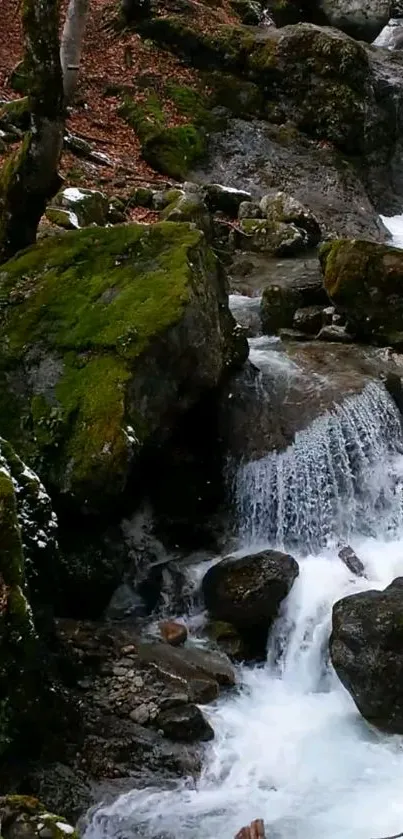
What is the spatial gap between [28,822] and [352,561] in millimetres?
4789

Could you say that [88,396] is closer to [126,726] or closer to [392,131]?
[126,726]

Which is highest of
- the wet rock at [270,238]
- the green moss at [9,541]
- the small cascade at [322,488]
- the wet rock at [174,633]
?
the green moss at [9,541]

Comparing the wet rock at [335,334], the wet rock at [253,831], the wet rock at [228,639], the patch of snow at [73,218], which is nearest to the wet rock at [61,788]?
the wet rock at [253,831]

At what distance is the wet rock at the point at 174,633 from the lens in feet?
24.7

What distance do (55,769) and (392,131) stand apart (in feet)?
54.0

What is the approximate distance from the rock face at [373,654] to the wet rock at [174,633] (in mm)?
1344

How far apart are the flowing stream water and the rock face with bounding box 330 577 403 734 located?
21 cm

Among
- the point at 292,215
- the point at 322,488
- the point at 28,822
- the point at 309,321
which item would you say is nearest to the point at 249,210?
the point at 292,215

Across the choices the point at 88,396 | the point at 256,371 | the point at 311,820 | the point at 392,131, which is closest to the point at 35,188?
the point at 88,396

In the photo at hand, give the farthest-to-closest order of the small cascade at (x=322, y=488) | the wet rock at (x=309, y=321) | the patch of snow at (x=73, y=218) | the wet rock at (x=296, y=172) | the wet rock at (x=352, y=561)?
the wet rock at (x=296, y=172) → the patch of snow at (x=73, y=218) → the wet rock at (x=309, y=321) → the small cascade at (x=322, y=488) → the wet rock at (x=352, y=561)

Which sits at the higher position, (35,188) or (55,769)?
(35,188)

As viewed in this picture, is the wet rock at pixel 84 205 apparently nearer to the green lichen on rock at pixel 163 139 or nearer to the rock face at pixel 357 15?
the green lichen on rock at pixel 163 139

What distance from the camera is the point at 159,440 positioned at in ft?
25.8

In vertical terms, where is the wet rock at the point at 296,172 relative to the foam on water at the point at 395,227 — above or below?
above
